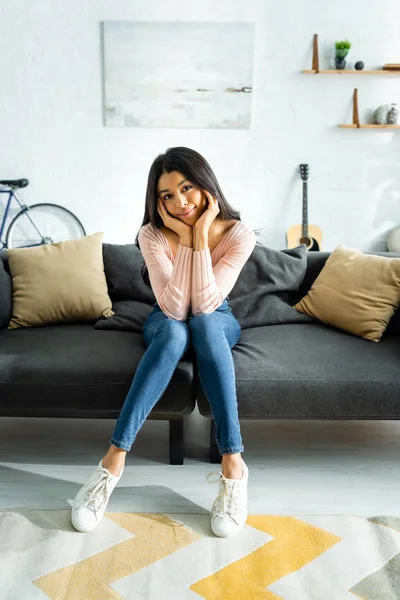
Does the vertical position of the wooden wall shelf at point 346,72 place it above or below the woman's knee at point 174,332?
above

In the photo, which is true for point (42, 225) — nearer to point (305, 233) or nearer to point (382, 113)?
point (305, 233)

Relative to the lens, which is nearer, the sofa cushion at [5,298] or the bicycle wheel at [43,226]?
the sofa cushion at [5,298]

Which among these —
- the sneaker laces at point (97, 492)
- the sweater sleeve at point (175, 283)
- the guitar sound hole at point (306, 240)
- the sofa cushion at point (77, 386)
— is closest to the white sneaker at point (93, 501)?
the sneaker laces at point (97, 492)

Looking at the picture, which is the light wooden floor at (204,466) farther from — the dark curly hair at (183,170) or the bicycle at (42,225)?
the bicycle at (42,225)

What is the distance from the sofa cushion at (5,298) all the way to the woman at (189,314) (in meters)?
0.55

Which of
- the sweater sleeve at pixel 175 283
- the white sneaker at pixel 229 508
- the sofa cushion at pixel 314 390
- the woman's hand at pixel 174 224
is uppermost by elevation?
the woman's hand at pixel 174 224

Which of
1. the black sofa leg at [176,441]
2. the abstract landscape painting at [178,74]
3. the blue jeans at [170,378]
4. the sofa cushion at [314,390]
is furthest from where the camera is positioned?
the abstract landscape painting at [178,74]

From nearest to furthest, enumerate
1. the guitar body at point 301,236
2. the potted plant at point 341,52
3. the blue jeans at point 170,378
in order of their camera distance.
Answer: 1. the blue jeans at point 170,378
2. the potted plant at point 341,52
3. the guitar body at point 301,236

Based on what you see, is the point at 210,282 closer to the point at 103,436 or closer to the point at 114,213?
the point at 103,436

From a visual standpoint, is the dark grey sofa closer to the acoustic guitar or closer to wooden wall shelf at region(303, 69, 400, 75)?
the acoustic guitar

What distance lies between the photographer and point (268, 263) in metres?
2.48

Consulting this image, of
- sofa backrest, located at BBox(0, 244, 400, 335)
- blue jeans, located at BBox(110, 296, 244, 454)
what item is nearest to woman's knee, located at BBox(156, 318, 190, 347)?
blue jeans, located at BBox(110, 296, 244, 454)

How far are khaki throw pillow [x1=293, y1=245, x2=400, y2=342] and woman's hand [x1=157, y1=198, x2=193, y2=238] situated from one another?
66 centimetres

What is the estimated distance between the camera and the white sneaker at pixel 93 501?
64.9 inches
